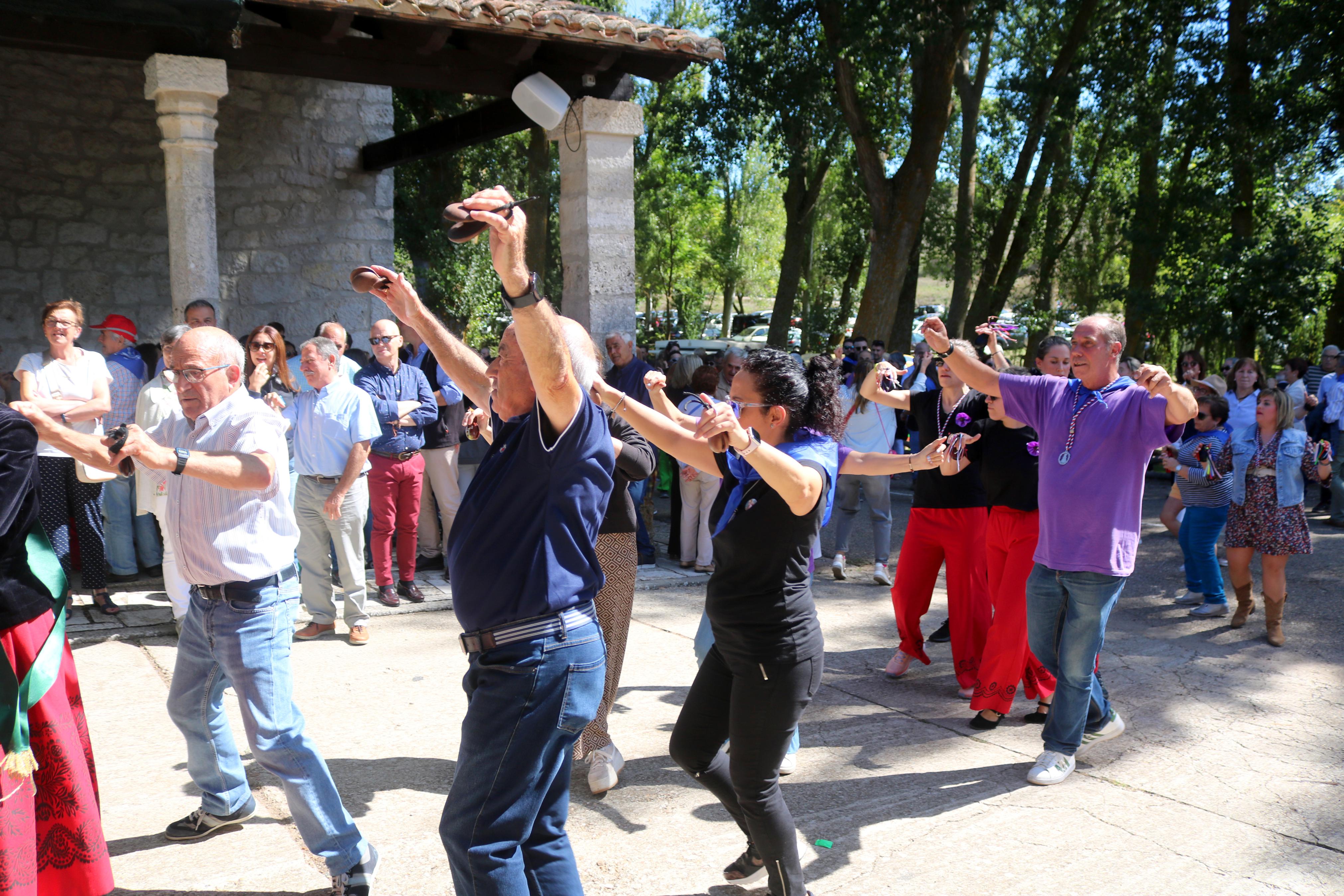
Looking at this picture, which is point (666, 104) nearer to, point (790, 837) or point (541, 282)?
point (541, 282)

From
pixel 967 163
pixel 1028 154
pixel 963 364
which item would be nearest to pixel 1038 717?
pixel 963 364

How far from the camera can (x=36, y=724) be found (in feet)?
9.02

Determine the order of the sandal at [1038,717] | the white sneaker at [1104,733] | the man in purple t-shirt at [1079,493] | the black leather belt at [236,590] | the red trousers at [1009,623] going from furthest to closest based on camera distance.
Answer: the sandal at [1038,717], the red trousers at [1009,623], the white sneaker at [1104,733], the man in purple t-shirt at [1079,493], the black leather belt at [236,590]

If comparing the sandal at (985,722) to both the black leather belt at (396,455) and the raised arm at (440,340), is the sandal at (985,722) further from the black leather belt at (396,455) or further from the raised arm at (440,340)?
the black leather belt at (396,455)

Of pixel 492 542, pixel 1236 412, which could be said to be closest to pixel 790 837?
pixel 492 542

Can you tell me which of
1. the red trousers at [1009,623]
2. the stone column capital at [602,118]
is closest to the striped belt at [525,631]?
the red trousers at [1009,623]

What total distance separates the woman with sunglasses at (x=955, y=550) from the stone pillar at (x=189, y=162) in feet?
17.8

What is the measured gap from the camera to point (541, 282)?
20.7 meters

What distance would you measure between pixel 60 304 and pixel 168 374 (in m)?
0.82

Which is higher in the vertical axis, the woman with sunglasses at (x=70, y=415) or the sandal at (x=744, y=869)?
the woman with sunglasses at (x=70, y=415)

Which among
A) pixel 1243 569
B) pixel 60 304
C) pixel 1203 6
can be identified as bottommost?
pixel 1243 569

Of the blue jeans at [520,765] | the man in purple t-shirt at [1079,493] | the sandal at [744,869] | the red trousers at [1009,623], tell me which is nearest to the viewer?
the blue jeans at [520,765]

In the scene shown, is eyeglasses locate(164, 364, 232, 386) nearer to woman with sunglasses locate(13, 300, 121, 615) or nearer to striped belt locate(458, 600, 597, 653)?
striped belt locate(458, 600, 597, 653)

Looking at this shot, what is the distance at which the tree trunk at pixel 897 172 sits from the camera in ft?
45.3
